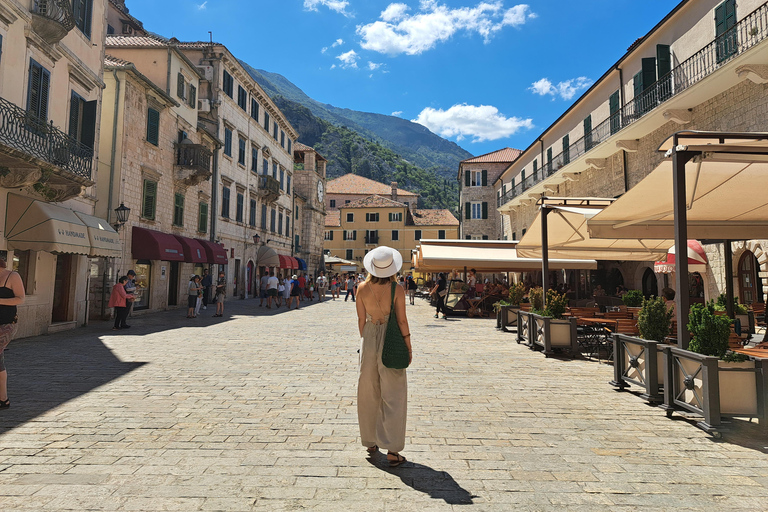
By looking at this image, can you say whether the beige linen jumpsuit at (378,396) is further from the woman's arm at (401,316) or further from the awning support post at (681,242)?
the awning support post at (681,242)

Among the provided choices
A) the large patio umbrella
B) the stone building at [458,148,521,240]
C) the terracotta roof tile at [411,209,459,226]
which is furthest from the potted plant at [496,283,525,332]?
the terracotta roof tile at [411,209,459,226]

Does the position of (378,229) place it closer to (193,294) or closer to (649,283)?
(649,283)

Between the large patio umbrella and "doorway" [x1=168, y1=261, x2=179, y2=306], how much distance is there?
1776 centimetres

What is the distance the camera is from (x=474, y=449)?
4078 millimetres

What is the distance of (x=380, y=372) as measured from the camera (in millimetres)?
3834

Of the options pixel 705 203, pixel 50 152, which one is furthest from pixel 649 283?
pixel 50 152

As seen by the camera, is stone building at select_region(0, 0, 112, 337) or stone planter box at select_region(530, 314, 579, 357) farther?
stone building at select_region(0, 0, 112, 337)

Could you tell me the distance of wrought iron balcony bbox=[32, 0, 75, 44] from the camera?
1038 cm

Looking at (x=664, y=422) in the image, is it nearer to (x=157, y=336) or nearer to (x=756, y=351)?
(x=756, y=351)

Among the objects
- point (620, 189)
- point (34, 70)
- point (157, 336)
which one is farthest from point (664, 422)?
point (620, 189)

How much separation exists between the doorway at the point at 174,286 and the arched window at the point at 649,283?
20.3 m

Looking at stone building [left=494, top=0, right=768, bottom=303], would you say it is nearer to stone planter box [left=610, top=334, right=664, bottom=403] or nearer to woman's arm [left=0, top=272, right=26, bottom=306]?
stone planter box [left=610, top=334, right=664, bottom=403]

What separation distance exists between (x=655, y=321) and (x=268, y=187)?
28.2 m

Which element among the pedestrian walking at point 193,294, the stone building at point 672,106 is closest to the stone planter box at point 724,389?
the stone building at point 672,106
